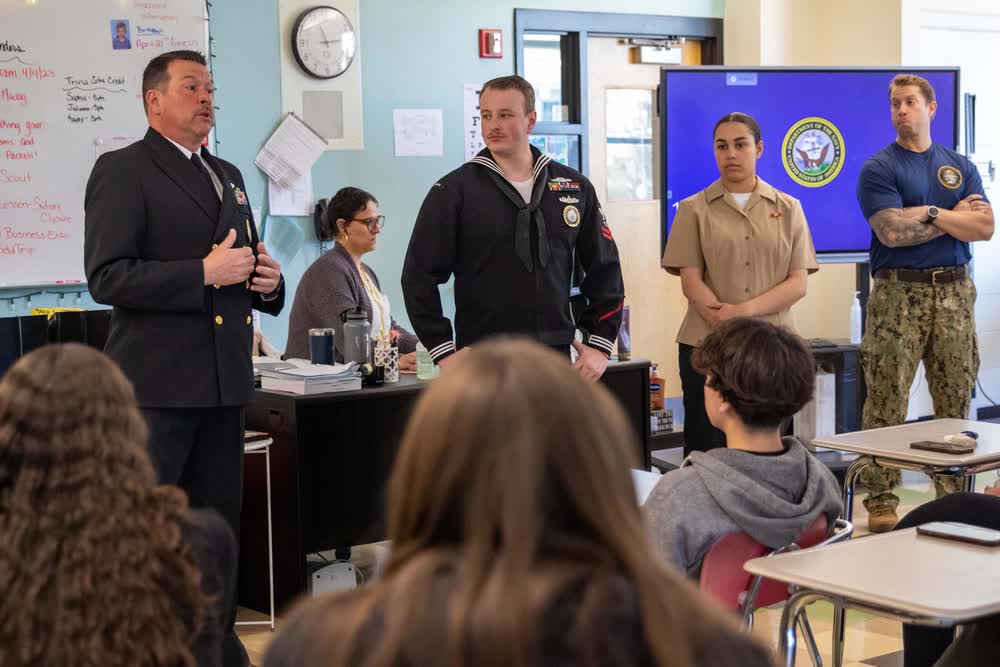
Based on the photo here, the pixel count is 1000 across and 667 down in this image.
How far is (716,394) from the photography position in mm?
2402

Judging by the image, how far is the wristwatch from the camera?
4.61 m

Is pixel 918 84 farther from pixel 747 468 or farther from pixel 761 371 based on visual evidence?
pixel 747 468

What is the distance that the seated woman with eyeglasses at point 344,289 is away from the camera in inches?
178

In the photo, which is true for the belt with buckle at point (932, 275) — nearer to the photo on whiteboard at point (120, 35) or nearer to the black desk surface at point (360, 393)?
the black desk surface at point (360, 393)

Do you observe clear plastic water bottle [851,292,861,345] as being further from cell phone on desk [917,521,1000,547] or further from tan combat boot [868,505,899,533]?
cell phone on desk [917,521,1000,547]

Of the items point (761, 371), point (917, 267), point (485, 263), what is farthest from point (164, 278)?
point (917, 267)

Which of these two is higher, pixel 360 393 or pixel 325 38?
pixel 325 38

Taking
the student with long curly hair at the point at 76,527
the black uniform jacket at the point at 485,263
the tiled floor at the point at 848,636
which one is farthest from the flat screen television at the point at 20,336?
the student with long curly hair at the point at 76,527

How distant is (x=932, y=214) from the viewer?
461 cm

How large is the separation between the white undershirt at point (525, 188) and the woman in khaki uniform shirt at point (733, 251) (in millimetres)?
962

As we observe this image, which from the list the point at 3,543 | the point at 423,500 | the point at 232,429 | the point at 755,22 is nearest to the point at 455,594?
the point at 423,500

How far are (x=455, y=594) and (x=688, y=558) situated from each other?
1442 millimetres

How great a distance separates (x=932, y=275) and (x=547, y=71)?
7.89 feet

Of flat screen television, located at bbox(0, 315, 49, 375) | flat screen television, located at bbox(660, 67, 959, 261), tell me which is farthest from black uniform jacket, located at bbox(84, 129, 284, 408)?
flat screen television, located at bbox(660, 67, 959, 261)
